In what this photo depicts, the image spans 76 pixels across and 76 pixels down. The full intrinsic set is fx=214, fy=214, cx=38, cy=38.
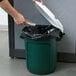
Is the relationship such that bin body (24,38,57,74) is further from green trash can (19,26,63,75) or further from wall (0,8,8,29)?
wall (0,8,8,29)

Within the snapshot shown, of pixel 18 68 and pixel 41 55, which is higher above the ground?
pixel 41 55

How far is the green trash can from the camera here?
2488 millimetres

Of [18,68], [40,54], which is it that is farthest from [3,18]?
[40,54]

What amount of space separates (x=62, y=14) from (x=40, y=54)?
0.64 meters

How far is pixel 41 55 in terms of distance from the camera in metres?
2.52

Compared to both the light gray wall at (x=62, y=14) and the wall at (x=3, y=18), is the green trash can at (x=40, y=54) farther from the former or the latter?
the wall at (x=3, y=18)

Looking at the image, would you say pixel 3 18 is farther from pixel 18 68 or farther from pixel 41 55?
pixel 41 55

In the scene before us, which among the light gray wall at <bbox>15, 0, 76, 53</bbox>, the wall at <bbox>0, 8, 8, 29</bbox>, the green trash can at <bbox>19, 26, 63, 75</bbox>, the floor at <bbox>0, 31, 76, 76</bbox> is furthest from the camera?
the wall at <bbox>0, 8, 8, 29</bbox>

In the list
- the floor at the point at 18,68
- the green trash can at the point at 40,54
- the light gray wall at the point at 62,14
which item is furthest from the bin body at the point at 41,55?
the light gray wall at the point at 62,14

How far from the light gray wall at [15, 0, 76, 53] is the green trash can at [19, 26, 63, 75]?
33 cm

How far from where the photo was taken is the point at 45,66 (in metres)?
2.57

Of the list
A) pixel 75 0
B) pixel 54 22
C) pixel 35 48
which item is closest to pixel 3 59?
pixel 35 48

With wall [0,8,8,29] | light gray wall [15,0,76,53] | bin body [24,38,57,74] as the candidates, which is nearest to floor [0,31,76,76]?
bin body [24,38,57,74]

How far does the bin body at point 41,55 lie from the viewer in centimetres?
249
